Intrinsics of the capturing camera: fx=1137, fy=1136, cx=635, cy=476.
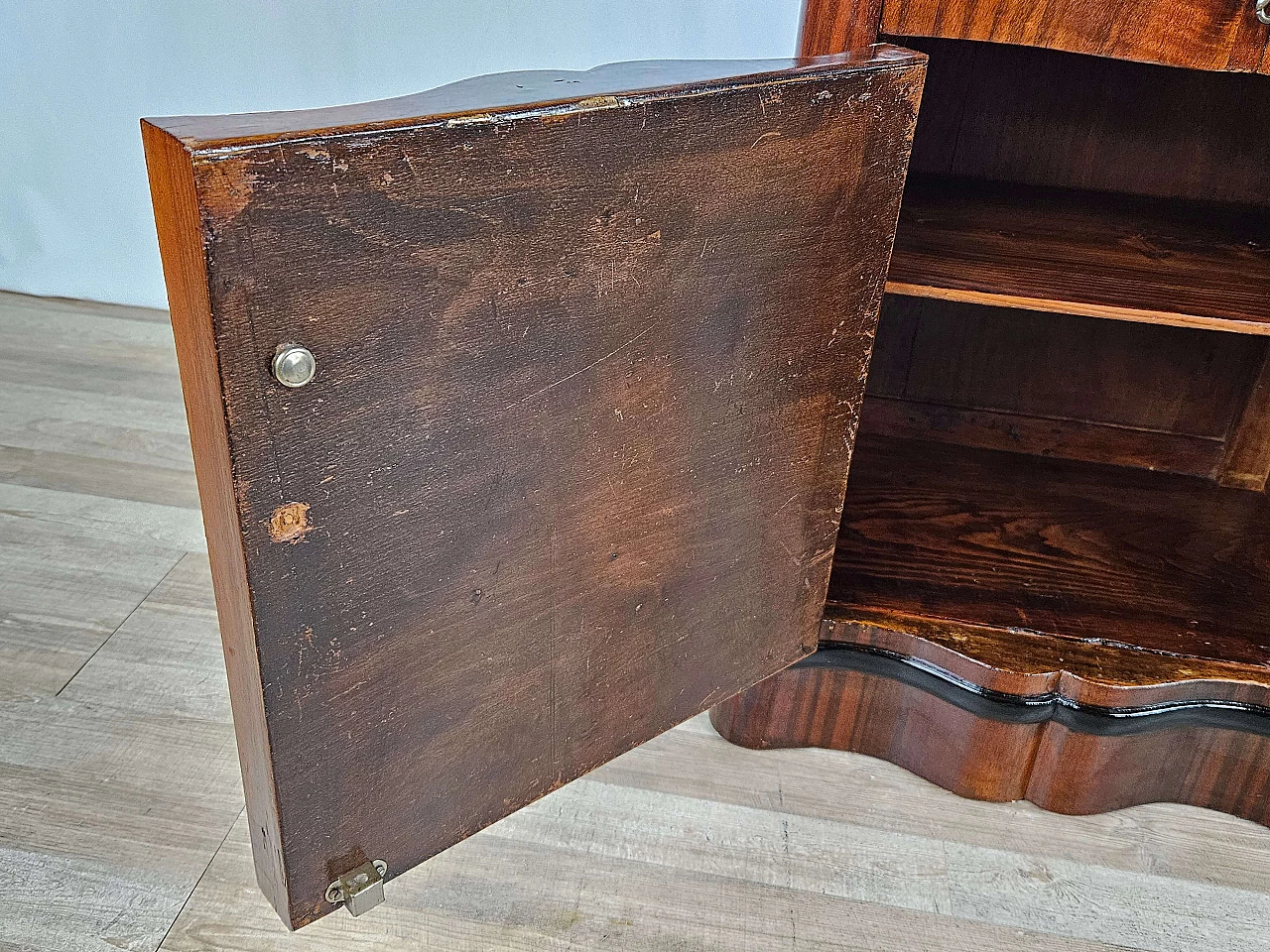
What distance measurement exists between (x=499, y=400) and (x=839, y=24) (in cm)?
44

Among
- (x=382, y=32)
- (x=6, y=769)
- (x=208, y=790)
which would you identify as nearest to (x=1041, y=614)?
(x=208, y=790)

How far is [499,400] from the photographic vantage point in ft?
2.01

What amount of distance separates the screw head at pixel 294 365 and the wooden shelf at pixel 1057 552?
0.61m

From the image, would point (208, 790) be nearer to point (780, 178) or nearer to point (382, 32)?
point (780, 178)

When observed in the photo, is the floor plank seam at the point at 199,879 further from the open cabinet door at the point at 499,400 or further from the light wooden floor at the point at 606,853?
the open cabinet door at the point at 499,400

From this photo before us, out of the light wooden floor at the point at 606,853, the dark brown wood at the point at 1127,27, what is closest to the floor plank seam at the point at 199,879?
the light wooden floor at the point at 606,853

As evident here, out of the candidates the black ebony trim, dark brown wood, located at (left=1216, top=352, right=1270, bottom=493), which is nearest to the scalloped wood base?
the black ebony trim

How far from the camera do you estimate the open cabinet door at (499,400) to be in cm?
52

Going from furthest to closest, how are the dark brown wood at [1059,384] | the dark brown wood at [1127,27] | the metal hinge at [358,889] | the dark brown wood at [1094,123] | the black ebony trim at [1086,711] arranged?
the dark brown wood at [1059,384] → the dark brown wood at [1094,123] → the black ebony trim at [1086,711] → the dark brown wood at [1127,27] → the metal hinge at [358,889]

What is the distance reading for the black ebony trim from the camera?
3.27ft

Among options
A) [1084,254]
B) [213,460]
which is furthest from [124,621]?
[1084,254]

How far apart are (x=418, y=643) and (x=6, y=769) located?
24.5 inches

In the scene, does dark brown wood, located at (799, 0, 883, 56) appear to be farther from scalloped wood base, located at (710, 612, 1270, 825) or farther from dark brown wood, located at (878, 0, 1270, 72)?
scalloped wood base, located at (710, 612, 1270, 825)

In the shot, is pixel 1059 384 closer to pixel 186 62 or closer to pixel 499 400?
pixel 499 400
